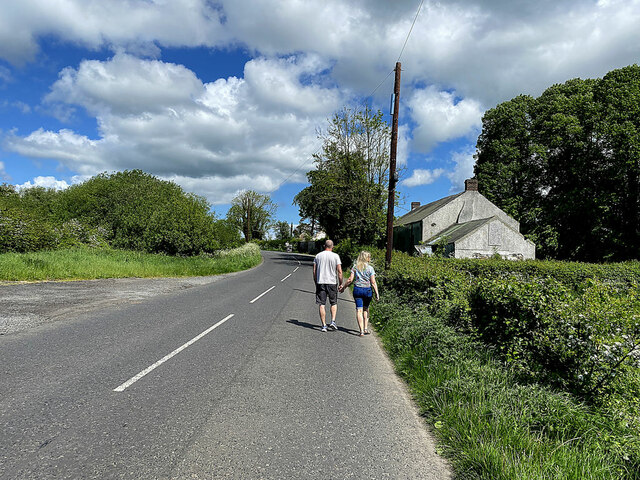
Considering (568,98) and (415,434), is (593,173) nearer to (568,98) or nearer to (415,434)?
(568,98)

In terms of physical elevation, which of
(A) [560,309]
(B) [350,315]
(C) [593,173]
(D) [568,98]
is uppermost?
(D) [568,98]

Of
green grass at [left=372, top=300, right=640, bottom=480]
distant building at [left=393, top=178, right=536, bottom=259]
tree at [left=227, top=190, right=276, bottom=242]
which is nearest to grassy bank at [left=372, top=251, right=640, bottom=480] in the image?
green grass at [left=372, top=300, right=640, bottom=480]

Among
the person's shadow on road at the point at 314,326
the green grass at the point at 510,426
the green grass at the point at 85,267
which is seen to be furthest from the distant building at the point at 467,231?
the green grass at the point at 510,426

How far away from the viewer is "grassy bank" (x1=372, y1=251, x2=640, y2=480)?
9.70 feet

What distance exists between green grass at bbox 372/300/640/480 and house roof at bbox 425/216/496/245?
2536 cm

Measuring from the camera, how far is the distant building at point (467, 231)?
28.4m

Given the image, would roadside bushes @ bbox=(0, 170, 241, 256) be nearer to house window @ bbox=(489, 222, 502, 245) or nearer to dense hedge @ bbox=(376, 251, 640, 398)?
house window @ bbox=(489, 222, 502, 245)

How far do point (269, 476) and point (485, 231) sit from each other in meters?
28.7

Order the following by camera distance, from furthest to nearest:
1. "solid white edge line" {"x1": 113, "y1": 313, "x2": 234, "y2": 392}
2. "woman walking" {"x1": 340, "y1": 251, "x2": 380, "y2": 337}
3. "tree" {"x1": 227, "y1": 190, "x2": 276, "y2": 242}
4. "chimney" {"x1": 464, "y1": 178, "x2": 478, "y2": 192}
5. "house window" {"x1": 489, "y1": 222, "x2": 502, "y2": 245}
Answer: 1. "tree" {"x1": 227, "y1": 190, "x2": 276, "y2": 242}
2. "chimney" {"x1": 464, "y1": 178, "x2": 478, "y2": 192}
3. "house window" {"x1": 489, "y1": 222, "x2": 502, "y2": 245}
4. "woman walking" {"x1": 340, "y1": 251, "x2": 380, "y2": 337}
5. "solid white edge line" {"x1": 113, "y1": 313, "x2": 234, "y2": 392}

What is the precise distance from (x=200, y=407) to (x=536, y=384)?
11.8ft

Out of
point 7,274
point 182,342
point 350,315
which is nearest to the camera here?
point 182,342

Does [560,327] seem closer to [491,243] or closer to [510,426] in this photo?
[510,426]

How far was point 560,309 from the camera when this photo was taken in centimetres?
419

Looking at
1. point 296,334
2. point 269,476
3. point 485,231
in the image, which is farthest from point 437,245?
point 269,476
